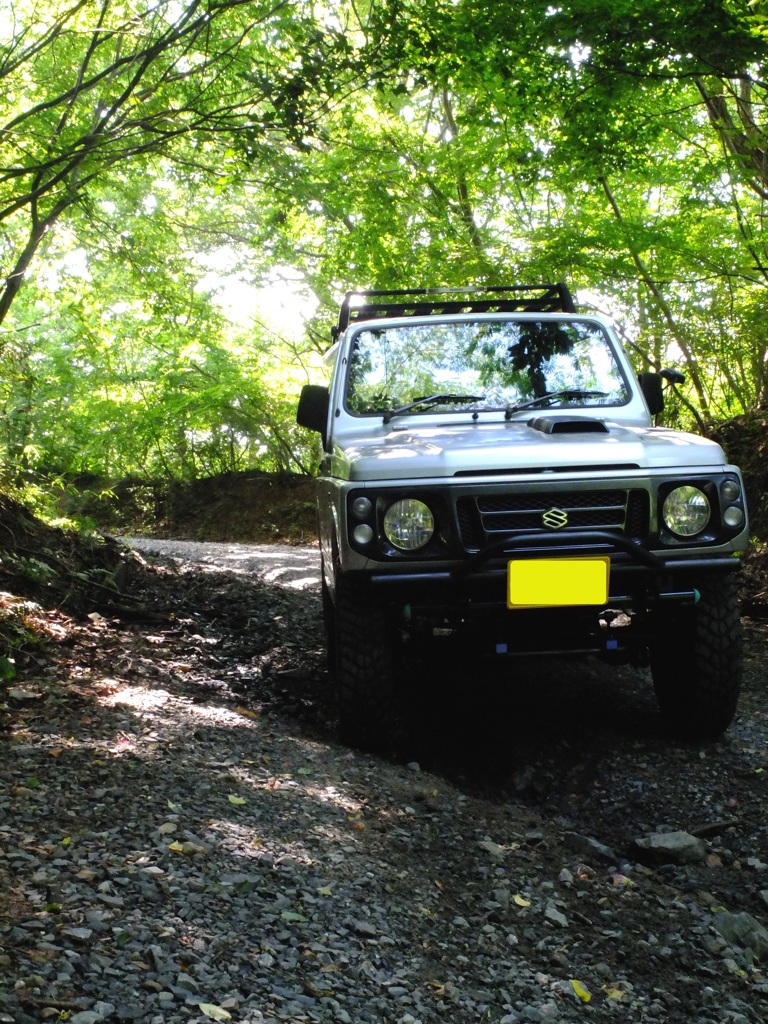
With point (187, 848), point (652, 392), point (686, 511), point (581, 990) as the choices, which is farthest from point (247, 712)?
point (652, 392)

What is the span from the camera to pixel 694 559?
12.4 ft

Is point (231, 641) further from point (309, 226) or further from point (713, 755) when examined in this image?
point (309, 226)

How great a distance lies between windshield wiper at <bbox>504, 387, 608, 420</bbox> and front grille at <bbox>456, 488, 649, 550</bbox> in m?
0.92

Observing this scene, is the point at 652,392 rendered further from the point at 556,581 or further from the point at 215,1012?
the point at 215,1012

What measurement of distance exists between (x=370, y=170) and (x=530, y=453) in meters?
7.09

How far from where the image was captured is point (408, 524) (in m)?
3.71

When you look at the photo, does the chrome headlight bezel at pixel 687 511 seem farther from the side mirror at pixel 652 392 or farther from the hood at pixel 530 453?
the side mirror at pixel 652 392

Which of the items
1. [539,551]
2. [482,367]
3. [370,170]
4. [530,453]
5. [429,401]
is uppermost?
[370,170]

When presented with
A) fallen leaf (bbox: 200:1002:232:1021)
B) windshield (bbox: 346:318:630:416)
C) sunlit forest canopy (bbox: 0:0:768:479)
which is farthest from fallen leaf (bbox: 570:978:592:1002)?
sunlit forest canopy (bbox: 0:0:768:479)

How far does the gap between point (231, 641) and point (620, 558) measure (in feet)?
10.5

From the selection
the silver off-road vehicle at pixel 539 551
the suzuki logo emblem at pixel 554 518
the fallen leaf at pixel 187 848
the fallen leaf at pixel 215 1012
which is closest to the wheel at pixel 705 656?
the silver off-road vehicle at pixel 539 551

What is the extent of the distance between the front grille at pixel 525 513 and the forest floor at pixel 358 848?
2.12 feet

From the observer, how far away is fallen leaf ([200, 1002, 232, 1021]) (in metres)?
2.02

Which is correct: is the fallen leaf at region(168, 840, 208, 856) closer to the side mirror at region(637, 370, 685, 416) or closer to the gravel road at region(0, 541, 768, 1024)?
the gravel road at region(0, 541, 768, 1024)
